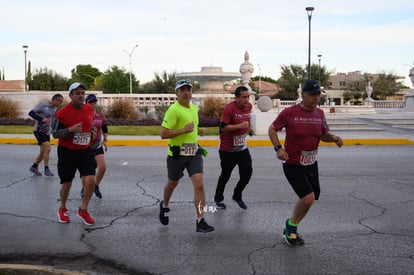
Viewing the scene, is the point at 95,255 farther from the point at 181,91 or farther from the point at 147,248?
the point at 181,91

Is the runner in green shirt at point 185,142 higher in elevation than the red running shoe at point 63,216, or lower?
higher

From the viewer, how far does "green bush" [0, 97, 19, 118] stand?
29.2 metres

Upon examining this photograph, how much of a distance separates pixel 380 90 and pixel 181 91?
73.3 meters

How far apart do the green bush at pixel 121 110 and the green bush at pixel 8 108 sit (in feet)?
18.3

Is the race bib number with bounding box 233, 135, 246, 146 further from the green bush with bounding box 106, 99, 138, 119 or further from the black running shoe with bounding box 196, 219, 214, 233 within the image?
the green bush with bounding box 106, 99, 138, 119

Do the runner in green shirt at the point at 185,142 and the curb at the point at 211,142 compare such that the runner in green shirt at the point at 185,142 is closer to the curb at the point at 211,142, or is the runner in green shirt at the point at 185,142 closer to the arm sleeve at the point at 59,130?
the arm sleeve at the point at 59,130

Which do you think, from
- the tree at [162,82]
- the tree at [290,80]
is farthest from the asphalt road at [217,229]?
the tree at [290,80]

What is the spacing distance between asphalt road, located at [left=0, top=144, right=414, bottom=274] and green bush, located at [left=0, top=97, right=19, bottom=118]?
18822mm

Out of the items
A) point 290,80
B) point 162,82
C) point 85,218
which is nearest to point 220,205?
point 85,218

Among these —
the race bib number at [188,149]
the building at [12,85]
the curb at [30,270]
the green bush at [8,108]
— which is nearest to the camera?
the curb at [30,270]

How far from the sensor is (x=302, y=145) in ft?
19.6

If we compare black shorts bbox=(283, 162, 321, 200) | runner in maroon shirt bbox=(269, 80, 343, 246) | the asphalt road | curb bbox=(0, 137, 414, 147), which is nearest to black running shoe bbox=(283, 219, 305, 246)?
runner in maroon shirt bbox=(269, 80, 343, 246)

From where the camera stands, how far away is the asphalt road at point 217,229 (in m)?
5.38

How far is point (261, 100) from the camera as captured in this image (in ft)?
70.2
